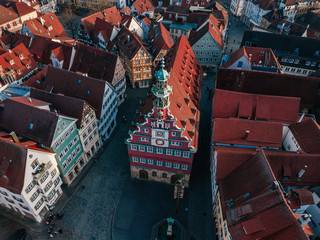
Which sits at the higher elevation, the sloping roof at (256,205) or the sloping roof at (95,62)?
the sloping roof at (95,62)

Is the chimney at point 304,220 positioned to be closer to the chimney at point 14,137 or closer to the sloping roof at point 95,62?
the chimney at point 14,137

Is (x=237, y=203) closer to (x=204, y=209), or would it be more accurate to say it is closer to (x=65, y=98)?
(x=204, y=209)

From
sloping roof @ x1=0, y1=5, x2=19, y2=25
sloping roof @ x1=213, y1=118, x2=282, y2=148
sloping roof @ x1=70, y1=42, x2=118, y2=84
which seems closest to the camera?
sloping roof @ x1=213, y1=118, x2=282, y2=148

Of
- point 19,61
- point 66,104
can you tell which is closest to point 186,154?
point 66,104

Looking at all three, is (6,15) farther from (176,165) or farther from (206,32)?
(176,165)

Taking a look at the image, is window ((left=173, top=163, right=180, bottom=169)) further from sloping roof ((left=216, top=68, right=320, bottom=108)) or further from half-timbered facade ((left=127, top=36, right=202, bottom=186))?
sloping roof ((left=216, top=68, right=320, bottom=108))

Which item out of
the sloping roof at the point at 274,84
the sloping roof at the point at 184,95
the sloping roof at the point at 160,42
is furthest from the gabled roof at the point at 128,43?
the sloping roof at the point at 274,84

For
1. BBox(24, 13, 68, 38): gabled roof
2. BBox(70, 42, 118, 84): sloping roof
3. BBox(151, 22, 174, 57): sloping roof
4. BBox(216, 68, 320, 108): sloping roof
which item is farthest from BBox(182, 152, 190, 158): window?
BBox(24, 13, 68, 38): gabled roof
